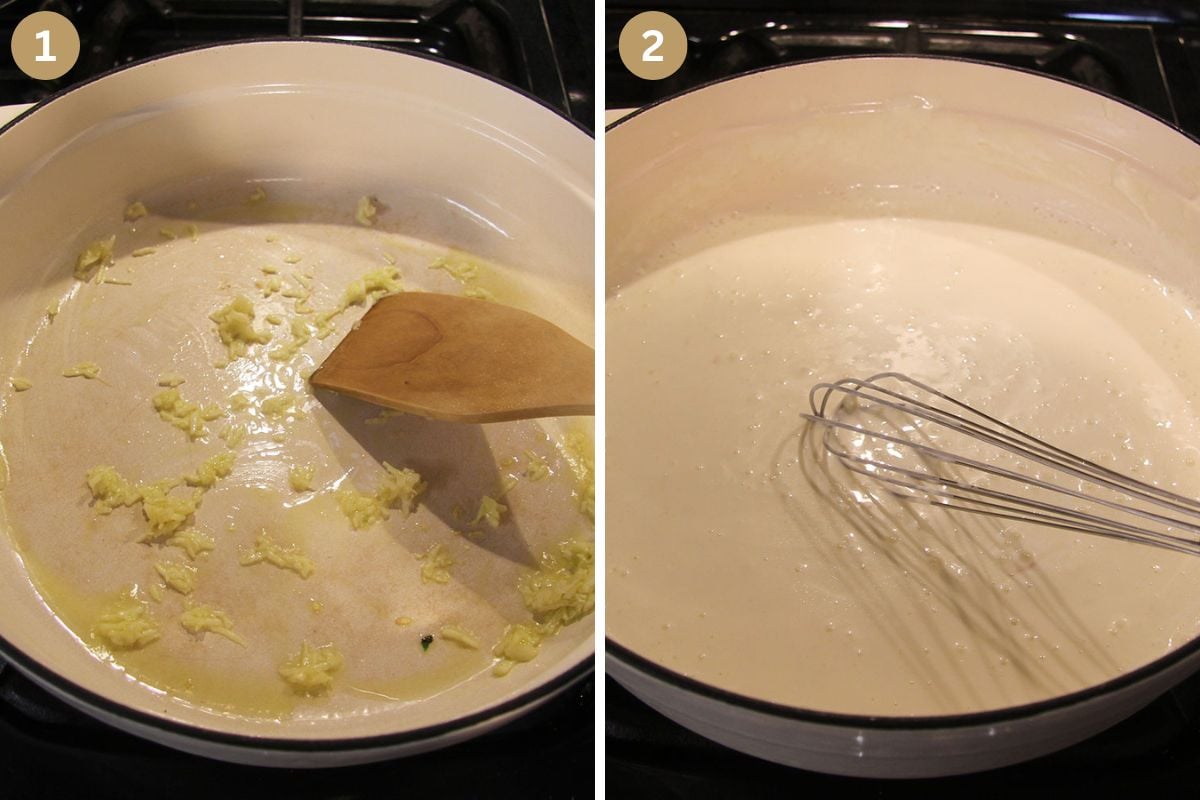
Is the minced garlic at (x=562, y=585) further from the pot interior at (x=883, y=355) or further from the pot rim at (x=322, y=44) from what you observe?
the pot rim at (x=322, y=44)

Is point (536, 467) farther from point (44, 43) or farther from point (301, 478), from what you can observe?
point (44, 43)

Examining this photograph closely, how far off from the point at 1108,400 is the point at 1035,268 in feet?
0.34

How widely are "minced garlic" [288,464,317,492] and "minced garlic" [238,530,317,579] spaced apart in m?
0.04

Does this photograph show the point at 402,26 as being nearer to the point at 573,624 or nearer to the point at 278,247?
the point at 278,247

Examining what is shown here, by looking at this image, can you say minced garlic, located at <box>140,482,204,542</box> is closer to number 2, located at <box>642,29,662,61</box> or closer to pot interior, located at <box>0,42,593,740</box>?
pot interior, located at <box>0,42,593,740</box>

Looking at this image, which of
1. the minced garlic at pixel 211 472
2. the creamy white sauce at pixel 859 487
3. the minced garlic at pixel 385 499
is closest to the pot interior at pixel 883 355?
the creamy white sauce at pixel 859 487

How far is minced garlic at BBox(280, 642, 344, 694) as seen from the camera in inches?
20.3

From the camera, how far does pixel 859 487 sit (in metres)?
0.57

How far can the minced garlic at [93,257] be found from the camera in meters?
0.56

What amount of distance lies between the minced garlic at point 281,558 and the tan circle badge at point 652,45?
1.08 ft

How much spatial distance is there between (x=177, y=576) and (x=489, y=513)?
170 mm

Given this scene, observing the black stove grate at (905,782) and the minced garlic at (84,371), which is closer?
the black stove grate at (905,782)

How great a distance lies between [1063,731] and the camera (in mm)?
409

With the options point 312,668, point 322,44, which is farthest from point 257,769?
point 322,44
